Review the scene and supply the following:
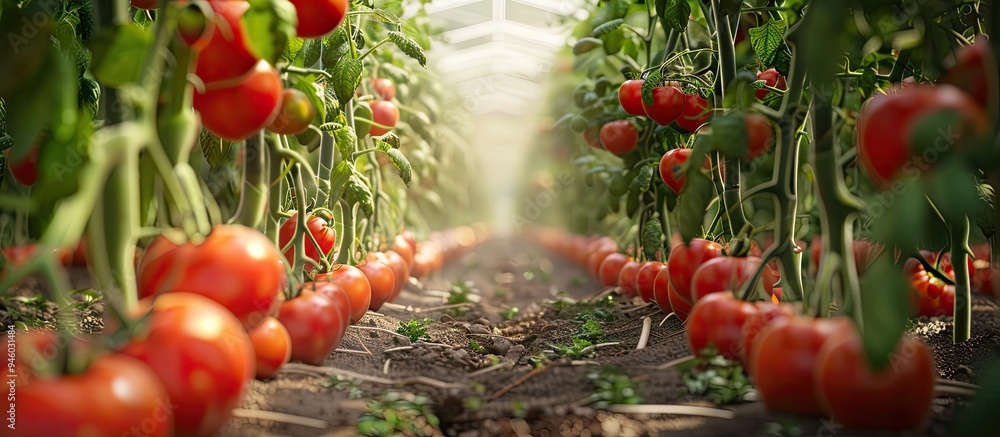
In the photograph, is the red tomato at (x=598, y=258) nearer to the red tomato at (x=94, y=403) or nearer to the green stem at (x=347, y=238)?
the green stem at (x=347, y=238)

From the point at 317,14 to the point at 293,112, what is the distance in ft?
0.67

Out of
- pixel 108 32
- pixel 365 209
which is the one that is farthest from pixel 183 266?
pixel 365 209

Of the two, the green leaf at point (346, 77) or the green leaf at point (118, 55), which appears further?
the green leaf at point (346, 77)

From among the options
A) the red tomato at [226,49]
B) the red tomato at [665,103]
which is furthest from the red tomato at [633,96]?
the red tomato at [226,49]

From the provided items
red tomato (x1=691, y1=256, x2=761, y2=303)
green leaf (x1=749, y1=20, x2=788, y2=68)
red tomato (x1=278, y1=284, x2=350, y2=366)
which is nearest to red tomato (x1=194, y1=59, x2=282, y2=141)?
red tomato (x1=278, y1=284, x2=350, y2=366)

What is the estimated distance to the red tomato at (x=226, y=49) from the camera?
3.83 ft

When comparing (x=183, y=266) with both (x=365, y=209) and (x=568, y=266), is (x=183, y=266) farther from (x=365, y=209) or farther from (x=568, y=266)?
(x=568, y=266)

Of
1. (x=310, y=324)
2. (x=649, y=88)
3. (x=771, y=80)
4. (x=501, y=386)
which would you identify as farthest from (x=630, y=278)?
(x=310, y=324)

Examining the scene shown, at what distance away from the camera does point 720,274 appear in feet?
5.56

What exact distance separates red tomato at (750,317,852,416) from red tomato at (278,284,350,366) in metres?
0.91

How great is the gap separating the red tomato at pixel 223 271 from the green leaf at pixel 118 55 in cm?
28

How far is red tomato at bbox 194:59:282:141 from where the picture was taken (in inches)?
48.4

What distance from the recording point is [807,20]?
141 centimetres

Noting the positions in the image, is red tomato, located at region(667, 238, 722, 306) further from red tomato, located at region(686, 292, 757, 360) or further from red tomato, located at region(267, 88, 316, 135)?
red tomato, located at region(267, 88, 316, 135)
